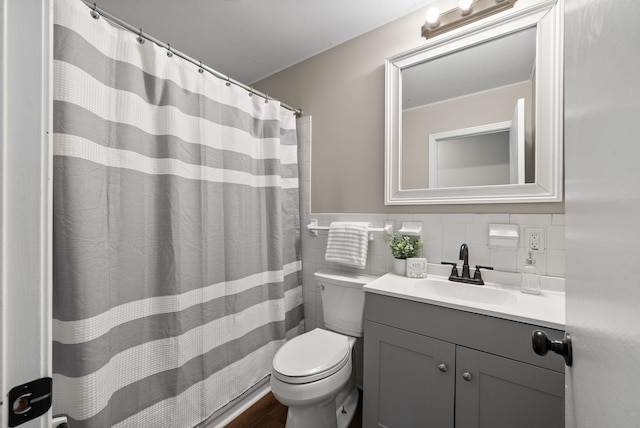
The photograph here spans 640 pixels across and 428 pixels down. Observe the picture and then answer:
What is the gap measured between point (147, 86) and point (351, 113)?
3.74ft

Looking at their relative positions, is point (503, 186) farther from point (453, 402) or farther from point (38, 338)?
point (38, 338)

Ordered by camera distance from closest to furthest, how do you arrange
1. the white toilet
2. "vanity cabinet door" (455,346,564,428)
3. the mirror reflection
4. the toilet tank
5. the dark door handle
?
the dark door handle < "vanity cabinet door" (455,346,564,428) < the white toilet < the mirror reflection < the toilet tank

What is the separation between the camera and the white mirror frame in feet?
3.63

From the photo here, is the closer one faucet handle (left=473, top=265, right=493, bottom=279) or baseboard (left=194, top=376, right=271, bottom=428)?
faucet handle (left=473, top=265, right=493, bottom=279)

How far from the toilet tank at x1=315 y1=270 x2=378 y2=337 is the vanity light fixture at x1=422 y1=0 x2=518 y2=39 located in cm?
144

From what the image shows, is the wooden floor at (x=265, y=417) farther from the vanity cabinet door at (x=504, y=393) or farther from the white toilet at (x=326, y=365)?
the vanity cabinet door at (x=504, y=393)

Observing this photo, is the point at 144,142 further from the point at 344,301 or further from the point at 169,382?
the point at 344,301

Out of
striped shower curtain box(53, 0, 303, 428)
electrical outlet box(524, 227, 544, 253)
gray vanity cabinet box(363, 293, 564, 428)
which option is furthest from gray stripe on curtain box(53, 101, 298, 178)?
electrical outlet box(524, 227, 544, 253)

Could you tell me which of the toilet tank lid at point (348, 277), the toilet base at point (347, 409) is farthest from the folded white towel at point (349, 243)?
the toilet base at point (347, 409)

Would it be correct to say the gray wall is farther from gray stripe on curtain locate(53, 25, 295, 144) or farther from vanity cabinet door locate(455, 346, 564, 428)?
vanity cabinet door locate(455, 346, 564, 428)

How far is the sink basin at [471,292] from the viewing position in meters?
1.13

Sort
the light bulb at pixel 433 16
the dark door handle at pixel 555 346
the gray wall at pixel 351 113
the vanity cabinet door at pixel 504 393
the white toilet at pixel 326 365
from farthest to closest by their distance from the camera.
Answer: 1. the gray wall at pixel 351 113
2. the light bulb at pixel 433 16
3. the white toilet at pixel 326 365
4. the vanity cabinet door at pixel 504 393
5. the dark door handle at pixel 555 346

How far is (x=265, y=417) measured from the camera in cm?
145

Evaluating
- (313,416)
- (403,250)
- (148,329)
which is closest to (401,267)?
(403,250)
